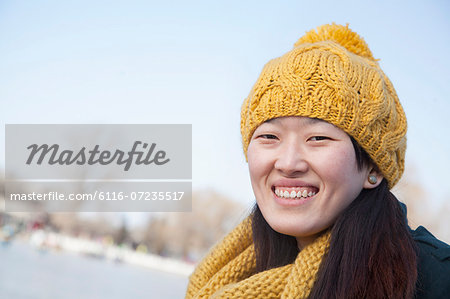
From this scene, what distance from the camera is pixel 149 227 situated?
134 ft

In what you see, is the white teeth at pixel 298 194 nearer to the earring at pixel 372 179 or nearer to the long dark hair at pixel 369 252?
the long dark hair at pixel 369 252

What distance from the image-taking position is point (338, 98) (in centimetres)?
170

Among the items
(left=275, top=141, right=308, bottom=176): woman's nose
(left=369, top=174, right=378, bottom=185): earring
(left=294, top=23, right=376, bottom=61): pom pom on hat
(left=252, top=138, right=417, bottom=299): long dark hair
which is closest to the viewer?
(left=252, top=138, right=417, bottom=299): long dark hair

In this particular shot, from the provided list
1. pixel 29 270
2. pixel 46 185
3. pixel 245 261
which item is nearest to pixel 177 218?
pixel 46 185

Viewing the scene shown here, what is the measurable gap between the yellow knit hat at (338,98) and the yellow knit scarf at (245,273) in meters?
0.41

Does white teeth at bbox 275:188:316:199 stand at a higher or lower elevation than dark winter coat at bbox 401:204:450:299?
higher

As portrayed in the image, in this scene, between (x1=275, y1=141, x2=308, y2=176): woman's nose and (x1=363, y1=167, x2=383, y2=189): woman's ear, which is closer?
(x1=275, y1=141, x2=308, y2=176): woman's nose


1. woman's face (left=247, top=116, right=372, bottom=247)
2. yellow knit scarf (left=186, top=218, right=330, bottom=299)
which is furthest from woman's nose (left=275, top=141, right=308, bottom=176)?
yellow knit scarf (left=186, top=218, right=330, bottom=299)

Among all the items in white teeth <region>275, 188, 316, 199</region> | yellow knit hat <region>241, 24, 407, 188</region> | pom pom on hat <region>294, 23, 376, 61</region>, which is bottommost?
white teeth <region>275, 188, 316, 199</region>

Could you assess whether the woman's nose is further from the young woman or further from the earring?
the earring

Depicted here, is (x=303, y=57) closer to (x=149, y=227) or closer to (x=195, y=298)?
(x=195, y=298)

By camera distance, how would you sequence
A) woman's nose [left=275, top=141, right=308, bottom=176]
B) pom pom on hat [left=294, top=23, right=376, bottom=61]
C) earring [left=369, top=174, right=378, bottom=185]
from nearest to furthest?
Result: 1. woman's nose [left=275, top=141, right=308, bottom=176]
2. earring [left=369, top=174, right=378, bottom=185]
3. pom pom on hat [left=294, top=23, right=376, bottom=61]

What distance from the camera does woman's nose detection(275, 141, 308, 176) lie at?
5.50 ft

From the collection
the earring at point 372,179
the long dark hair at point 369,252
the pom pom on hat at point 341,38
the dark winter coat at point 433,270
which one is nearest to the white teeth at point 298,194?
the long dark hair at point 369,252
